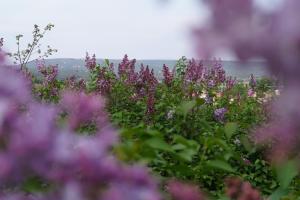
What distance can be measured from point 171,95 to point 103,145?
5.48 metres

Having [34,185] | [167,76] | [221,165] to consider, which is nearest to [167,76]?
[167,76]

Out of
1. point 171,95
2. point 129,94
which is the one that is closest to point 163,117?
point 171,95

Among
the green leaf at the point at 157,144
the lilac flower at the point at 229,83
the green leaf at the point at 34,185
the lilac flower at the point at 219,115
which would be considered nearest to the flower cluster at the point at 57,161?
the green leaf at the point at 34,185

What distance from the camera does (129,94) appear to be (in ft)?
22.6

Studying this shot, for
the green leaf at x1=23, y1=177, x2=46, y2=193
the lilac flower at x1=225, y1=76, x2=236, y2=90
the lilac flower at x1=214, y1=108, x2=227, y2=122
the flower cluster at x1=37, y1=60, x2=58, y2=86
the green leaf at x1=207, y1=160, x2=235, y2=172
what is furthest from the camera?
the flower cluster at x1=37, y1=60, x2=58, y2=86

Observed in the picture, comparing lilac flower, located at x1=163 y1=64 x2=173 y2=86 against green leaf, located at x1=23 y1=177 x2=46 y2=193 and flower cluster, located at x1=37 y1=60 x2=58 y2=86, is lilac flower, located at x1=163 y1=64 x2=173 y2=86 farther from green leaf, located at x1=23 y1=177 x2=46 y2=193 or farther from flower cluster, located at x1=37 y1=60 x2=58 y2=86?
green leaf, located at x1=23 y1=177 x2=46 y2=193

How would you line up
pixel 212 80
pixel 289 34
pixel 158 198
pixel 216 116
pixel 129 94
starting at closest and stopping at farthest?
1. pixel 289 34
2. pixel 158 198
3. pixel 216 116
4. pixel 129 94
5. pixel 212 80

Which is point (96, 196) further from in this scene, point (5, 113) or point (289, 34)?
point (289, 34)

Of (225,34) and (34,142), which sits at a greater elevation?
(225,34)

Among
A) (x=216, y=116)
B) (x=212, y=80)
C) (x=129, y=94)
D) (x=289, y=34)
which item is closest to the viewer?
(x=289, y=34)

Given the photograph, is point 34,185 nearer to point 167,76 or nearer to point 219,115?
point 219,115

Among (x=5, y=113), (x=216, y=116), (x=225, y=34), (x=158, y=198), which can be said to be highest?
(x=225, y=34)

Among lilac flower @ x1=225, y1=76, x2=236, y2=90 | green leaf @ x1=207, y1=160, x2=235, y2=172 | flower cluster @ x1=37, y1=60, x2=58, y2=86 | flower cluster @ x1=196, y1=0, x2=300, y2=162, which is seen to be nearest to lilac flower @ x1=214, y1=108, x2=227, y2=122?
lilac flower @ x1=225, y1=76, x2=236, y2=90

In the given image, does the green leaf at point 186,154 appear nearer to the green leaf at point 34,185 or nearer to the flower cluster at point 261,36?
the green leaf at point 34,185
